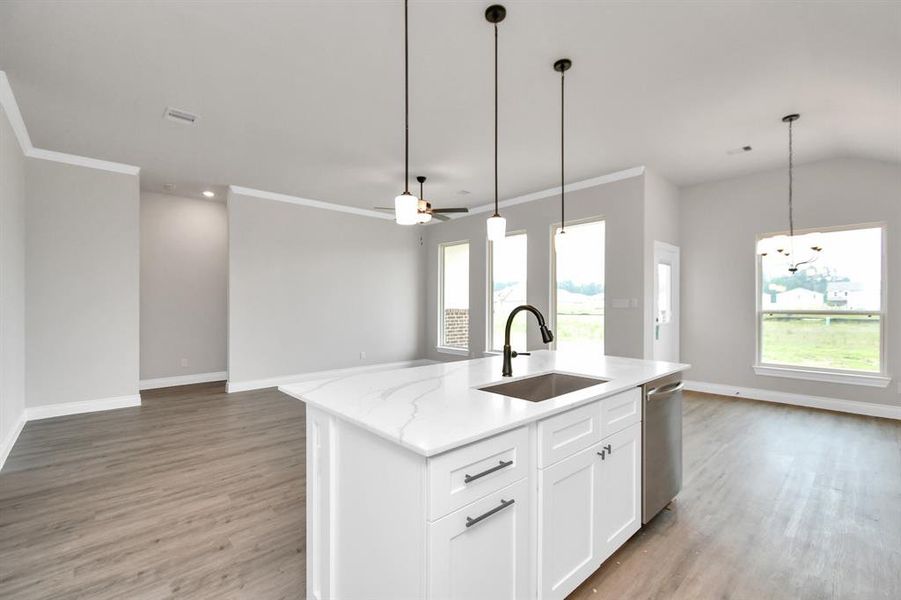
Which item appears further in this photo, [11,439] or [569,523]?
[11,439]

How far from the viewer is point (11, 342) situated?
350 centimetres

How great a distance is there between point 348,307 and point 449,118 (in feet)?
13.3

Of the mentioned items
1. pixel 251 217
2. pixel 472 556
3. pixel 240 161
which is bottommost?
pixel 472 556

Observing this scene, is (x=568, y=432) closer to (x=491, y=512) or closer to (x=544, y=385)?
Result: (x=491, y=512)

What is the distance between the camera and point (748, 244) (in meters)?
5.16

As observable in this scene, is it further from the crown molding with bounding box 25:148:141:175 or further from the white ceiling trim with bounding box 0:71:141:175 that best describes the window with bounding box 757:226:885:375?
the crown molding with bounding box 25:148:141:175

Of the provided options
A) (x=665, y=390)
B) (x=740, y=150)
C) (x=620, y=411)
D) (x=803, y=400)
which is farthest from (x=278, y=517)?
(x=803, y=400)

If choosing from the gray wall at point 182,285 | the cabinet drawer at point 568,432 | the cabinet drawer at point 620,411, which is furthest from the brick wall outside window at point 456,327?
the cabinet drawer at point 568,432

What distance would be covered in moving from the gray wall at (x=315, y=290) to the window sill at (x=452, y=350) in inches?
20.2

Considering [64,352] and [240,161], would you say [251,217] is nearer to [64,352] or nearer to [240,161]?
[240,161]

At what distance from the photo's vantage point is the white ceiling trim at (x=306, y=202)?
18.5 feet

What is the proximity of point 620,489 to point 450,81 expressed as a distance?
289 cm

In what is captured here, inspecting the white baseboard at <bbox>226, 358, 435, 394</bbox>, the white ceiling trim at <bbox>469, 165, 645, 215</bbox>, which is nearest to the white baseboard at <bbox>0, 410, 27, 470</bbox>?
the white baseboard at <bbox>226, 358, 435, 394</bbox>

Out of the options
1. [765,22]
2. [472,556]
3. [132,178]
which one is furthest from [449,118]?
[132,178]
